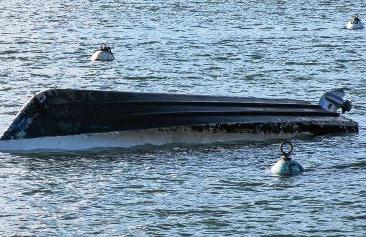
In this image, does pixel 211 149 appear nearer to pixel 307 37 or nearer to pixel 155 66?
pixel 155 66

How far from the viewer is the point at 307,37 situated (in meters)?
65.9

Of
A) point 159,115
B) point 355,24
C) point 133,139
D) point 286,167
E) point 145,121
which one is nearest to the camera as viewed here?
point 286,167

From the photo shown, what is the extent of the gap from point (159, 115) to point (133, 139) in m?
0.93

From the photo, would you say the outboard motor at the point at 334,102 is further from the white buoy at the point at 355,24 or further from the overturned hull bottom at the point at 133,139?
the white buoy at the point at 355,24

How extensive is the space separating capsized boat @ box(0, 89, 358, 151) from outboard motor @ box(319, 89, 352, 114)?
0.75 metres

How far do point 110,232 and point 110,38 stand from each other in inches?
1711

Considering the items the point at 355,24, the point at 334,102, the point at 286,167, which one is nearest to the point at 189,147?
the point at 286,167

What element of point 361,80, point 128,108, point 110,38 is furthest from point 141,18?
point 128,108

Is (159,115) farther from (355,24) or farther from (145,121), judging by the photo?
(355,24)

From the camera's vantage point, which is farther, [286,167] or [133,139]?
[133,139]

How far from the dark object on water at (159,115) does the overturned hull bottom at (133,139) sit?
0.33 ft

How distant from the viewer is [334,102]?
120 ft

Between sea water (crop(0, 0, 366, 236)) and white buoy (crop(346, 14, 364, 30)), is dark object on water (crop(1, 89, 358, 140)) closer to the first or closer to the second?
sea water (crop(0, 0, 366, 236))

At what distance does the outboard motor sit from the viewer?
36.2 metres
